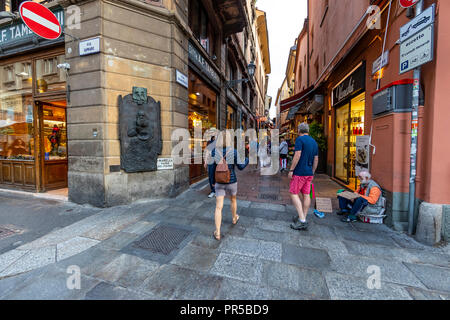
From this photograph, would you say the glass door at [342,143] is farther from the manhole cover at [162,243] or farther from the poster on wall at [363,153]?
the manhole cover at [162,243]

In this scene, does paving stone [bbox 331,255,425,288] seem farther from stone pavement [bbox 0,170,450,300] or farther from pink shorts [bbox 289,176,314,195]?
pink shorts [bbox 289,176,314,195]

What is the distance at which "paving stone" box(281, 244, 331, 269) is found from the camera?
9.05 ft

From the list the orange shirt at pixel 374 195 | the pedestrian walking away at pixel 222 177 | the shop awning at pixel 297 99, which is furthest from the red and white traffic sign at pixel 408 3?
the shop awning at pixel 297 99

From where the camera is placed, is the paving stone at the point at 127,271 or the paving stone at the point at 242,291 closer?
the paving stone at the point at 242,291

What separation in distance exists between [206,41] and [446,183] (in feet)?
31.2

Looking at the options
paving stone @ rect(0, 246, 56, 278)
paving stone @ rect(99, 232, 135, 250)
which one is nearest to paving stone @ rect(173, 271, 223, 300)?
paving stone @ rect(99, 232, 135, 250)

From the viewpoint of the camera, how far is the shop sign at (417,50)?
3115 millimetres

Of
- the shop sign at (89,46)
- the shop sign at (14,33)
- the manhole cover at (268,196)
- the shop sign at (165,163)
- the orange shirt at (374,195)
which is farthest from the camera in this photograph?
the shop sign at (14,33)

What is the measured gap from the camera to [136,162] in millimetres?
5480

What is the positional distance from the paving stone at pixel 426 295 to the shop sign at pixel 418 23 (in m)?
3.88

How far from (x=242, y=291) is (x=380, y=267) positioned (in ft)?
6.46

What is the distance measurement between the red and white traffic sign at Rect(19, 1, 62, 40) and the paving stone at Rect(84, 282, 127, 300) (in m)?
5.72
